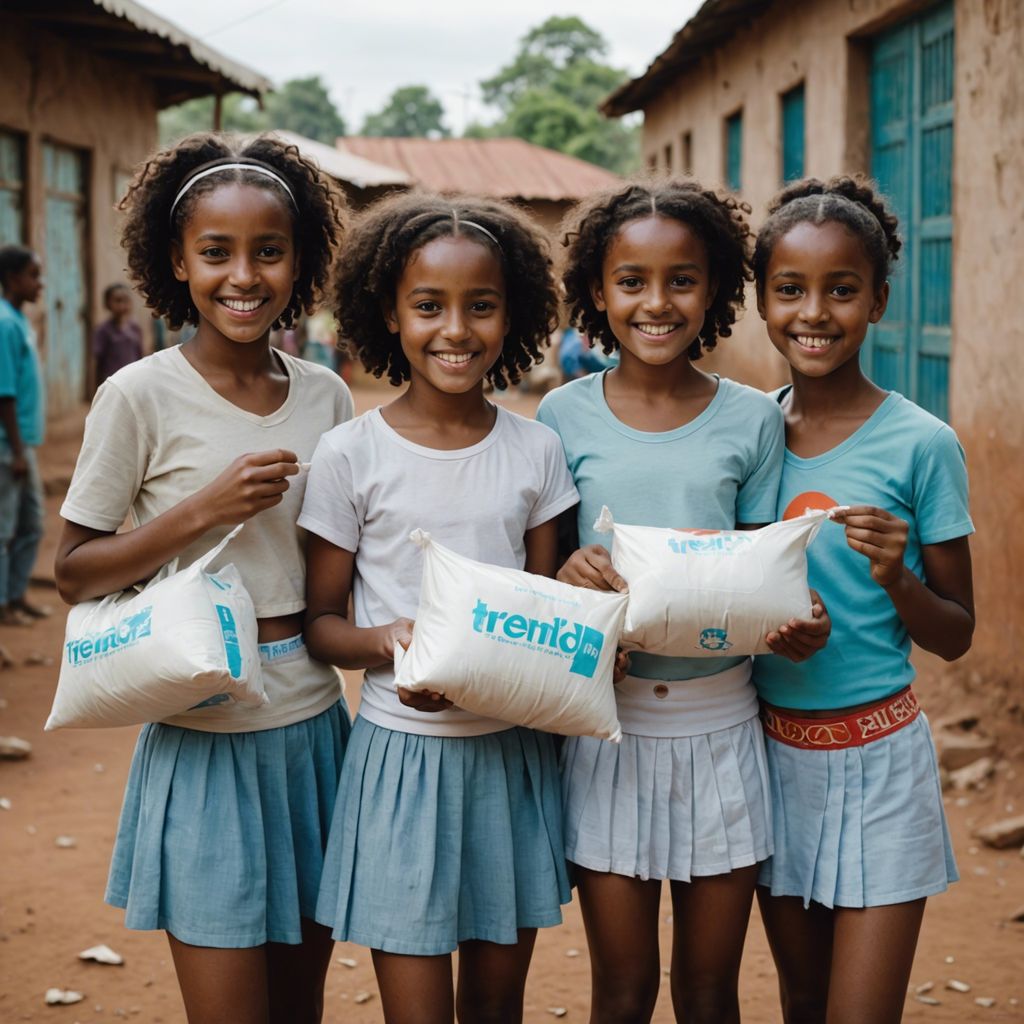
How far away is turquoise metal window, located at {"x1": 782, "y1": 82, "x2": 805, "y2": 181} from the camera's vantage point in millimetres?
8227

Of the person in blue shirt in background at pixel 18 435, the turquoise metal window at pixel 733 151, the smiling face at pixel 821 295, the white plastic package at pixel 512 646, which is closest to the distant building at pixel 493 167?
the turquoise metal window at pixel 733 151

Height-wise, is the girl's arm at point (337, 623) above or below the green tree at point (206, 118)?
below

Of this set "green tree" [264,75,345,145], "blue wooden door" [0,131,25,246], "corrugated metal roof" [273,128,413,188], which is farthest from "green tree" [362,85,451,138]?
"blue wooden door" [0,131,25,246]

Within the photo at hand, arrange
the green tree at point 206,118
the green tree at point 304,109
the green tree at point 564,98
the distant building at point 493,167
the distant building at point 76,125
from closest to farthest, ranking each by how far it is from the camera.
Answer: the distant building at point 76,125, the distant building at point 493,167, the green tree at point 564,98, the green tree at point 206,118, the green tree at point 304,109

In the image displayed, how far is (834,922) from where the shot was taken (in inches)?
86.7

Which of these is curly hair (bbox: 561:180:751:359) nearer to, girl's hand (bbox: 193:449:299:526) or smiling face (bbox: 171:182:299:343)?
smiling face (bbox: 171:182:299:343)

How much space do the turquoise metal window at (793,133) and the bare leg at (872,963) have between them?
6.57 metres

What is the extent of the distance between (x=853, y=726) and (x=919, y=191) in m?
4.26

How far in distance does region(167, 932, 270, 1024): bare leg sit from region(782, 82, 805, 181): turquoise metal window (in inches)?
272

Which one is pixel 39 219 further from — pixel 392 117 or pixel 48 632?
pixel 392 117

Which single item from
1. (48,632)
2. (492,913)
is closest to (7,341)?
(48,632)

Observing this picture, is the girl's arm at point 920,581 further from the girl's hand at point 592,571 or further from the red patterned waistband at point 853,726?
the girl's hand at point 592,571

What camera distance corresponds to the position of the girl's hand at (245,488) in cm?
196

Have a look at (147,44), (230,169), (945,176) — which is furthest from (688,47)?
(230,169)
